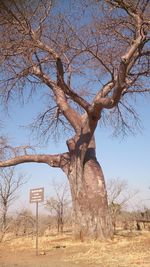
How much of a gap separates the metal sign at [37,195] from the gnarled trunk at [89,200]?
97.8 inches

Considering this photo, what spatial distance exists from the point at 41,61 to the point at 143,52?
3.04 meters

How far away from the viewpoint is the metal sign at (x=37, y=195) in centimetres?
933

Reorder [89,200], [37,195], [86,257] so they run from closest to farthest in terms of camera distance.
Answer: [86,257] → [37,195] → [89,200]

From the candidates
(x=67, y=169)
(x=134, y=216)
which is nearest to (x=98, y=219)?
(x=67, y=169)

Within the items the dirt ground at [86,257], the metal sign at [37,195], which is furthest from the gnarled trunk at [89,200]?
the metal sign at [37,195]

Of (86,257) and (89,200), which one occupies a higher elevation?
(89,200)

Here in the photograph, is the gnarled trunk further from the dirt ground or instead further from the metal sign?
the metal sign

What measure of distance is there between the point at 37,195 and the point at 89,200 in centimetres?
262

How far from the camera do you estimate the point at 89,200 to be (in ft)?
38.1

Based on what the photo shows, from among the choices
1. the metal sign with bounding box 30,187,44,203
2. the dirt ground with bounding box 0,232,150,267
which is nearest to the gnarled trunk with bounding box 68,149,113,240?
the dirt ground with bounding box 0,232,150,267

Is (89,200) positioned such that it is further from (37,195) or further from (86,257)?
(86,257)

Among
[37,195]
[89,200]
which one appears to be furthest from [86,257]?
[89,200]

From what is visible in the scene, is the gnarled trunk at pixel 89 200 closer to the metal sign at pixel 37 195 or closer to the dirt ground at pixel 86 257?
the dirt ground at pixel 86 257

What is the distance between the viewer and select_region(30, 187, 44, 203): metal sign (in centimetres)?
933
